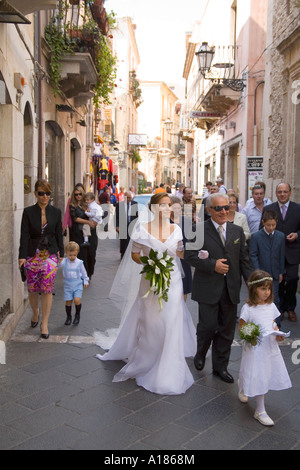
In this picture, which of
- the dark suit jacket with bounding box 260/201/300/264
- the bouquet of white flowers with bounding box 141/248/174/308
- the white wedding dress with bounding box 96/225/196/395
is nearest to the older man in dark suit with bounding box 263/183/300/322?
the dark suit jacket with bounding box 260/201/300/264

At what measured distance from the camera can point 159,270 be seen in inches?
187

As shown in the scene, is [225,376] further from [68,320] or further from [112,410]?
[68,320]

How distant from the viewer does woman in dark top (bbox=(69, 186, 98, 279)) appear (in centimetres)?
935

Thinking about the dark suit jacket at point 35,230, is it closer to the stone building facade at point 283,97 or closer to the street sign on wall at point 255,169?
the stone building facade at point 283,97

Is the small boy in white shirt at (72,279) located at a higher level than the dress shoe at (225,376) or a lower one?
higher

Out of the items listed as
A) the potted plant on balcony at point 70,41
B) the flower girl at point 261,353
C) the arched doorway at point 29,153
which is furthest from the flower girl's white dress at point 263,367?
the potted plant on balcony at point 70,41

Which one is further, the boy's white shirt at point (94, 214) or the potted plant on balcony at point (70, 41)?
the potted plant on balcony at point (70, 41)

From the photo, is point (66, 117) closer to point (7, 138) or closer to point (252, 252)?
point (7, 138)

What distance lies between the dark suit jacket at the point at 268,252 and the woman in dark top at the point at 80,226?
12.5ft

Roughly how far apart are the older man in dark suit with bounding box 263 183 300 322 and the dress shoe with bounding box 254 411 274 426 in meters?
3.27

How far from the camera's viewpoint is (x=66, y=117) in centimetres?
1316

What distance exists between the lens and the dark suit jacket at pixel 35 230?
610 cm

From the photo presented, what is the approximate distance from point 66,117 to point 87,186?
571cm

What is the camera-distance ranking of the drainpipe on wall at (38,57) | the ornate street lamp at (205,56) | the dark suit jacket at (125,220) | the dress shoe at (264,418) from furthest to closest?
the ornate street lamp at (205,56) < the dark suit jacket at (125,220) < the drainpipe on wall at (38,57) < the dress shoe at (264,418)
